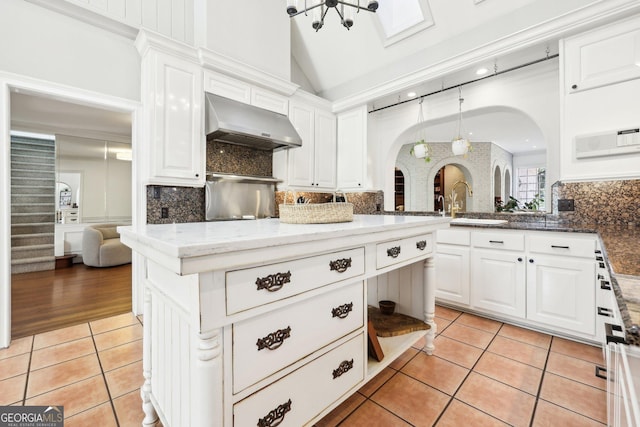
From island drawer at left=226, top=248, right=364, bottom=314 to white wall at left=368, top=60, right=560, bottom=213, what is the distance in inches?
108

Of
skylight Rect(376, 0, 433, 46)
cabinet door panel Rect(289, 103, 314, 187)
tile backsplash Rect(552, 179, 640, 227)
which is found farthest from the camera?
cabinet door panel Rect(289, 103, 314, 187)

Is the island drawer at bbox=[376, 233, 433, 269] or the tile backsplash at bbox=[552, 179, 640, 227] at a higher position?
the tile backsplash at bbox=[552, 179, 640, 227]

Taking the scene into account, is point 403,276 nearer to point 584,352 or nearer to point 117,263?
point 584,352

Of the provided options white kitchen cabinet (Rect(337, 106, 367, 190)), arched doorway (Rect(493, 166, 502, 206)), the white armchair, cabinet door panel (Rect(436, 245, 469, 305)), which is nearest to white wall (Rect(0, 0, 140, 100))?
white kitchen cabinet (Rect(337, 106, 367, 190))

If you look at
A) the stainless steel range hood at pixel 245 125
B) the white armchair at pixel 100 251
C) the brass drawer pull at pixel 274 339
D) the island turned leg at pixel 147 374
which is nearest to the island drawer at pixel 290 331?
the brass drawer pull at pixel 274 339

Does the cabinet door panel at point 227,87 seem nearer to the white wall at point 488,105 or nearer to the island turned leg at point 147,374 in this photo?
the white wall at point 488,105

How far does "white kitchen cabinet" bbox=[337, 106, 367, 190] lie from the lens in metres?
3.98

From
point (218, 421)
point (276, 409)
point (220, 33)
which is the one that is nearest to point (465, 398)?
point (276, 409)

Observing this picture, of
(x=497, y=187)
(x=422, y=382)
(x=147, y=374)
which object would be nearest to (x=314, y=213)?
(x=147, y=374)

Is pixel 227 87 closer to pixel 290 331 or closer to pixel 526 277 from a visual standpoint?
pixel 290 331

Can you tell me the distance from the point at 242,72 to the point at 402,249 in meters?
2.58

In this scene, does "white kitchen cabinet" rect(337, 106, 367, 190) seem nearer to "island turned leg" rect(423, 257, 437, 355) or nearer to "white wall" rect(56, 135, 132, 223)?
"island turned leg" rect(423, 257, 437, 355)

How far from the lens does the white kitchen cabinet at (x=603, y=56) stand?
209 cm

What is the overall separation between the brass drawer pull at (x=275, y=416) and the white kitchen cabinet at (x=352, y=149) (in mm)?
3218
